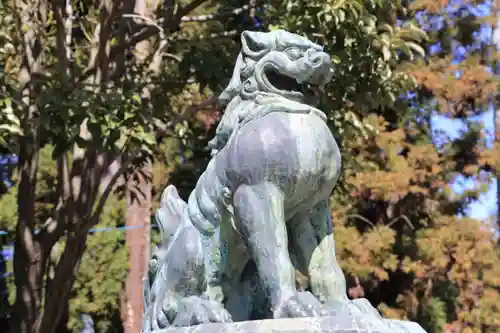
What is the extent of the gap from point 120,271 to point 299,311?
12.0m

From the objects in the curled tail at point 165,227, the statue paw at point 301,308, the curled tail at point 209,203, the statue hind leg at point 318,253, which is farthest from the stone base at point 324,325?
the curled tail at point 165,227

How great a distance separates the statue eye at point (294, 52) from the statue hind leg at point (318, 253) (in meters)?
0.66

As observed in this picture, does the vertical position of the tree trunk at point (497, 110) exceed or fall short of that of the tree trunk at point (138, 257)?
it exceeds it

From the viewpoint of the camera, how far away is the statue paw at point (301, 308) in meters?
3.21

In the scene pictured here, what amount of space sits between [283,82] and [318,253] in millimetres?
786

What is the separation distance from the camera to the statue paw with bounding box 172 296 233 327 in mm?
3488

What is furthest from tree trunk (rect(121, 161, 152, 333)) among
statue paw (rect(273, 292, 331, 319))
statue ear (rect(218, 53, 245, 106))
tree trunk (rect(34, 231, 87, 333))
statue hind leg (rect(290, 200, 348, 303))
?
statue paw (rect(273, 292, 331, 319))

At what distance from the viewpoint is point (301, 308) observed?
127 inches

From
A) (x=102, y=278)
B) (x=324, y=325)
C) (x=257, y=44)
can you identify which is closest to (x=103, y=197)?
(x=257, y=44)

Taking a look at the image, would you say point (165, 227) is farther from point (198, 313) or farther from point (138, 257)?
point (138, 257)

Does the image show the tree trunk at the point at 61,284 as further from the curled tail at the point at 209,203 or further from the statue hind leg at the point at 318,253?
the statue hind leg at the point at 318,253

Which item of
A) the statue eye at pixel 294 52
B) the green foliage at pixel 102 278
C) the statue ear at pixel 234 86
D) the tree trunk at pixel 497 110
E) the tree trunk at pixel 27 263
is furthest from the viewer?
the tree trunk at pixel 497 110

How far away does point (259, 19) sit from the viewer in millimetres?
9398

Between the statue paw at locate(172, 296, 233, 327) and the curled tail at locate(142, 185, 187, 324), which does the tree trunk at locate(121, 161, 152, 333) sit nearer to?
the curled tail at locate(142, 185, 187, 324)
